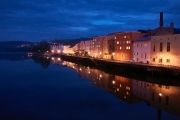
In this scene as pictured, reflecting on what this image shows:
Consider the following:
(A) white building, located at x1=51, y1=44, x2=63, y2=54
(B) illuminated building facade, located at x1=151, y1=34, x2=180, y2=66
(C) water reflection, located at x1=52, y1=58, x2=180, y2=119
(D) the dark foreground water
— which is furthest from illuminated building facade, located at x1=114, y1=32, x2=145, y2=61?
(A) white building, located at x1=51, y1=44, x2=63, y2=54

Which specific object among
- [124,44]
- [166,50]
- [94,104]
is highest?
[124,44]

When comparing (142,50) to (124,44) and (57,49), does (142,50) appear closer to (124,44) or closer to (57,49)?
(124,44)

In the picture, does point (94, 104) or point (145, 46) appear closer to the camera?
point (94, 104)

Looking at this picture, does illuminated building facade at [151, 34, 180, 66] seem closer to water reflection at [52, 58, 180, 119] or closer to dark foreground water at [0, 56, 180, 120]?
water reflection at [52, 58, 180, 119]

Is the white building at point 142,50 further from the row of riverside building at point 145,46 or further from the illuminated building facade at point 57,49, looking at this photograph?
the illuminated building facade at point 57,49

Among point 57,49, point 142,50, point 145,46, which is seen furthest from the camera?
point 57,49

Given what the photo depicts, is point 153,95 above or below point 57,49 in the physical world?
below

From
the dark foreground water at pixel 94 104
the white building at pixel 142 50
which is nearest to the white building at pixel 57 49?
the white building at pixel 142 50

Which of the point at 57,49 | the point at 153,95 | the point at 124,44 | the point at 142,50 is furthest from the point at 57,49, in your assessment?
the point at 153,95

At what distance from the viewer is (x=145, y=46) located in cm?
3803

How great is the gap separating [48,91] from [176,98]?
43.8 ft

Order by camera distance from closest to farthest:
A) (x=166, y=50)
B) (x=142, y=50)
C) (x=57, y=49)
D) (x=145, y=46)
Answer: (x=166, y=50) < (x=145, y=46) < (x=142, y=50) < (x=57, y=49)

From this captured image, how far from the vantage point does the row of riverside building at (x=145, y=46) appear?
31219 millimetres

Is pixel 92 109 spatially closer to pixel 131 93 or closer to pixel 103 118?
pixel 103 118
